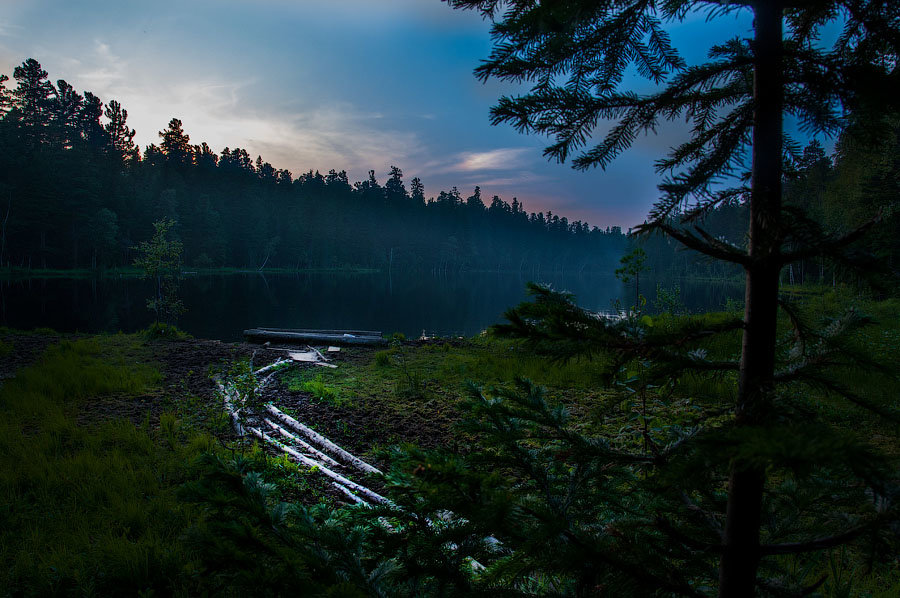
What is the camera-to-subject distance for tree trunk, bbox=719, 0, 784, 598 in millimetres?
1095

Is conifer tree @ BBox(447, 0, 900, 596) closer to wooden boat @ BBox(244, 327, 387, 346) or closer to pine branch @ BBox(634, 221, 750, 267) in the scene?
pine branch @ BBox(634, 221, 750, 267)

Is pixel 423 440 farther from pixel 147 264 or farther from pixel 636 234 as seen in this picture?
pixel 147 264

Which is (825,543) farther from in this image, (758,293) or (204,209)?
(204,209)

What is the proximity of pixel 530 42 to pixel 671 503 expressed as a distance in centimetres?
193

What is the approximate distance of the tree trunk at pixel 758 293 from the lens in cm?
109

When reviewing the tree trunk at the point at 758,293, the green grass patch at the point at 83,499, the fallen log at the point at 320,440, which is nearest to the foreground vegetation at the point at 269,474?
the green grass patch at the point at 83,499

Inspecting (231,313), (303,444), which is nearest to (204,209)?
(231,313)

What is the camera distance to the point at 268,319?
2708 cm

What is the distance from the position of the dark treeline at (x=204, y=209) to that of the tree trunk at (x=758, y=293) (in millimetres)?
70108

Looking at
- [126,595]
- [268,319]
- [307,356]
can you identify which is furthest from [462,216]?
[126,595]

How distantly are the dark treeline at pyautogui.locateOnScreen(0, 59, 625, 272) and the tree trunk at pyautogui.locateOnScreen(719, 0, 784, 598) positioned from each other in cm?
7011

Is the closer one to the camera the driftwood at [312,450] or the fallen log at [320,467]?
the fallen log at [320,467]

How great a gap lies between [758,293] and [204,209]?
289ft

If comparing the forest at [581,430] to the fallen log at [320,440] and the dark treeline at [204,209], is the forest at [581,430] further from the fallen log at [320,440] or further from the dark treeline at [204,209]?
the dark treeline at [204,209]
